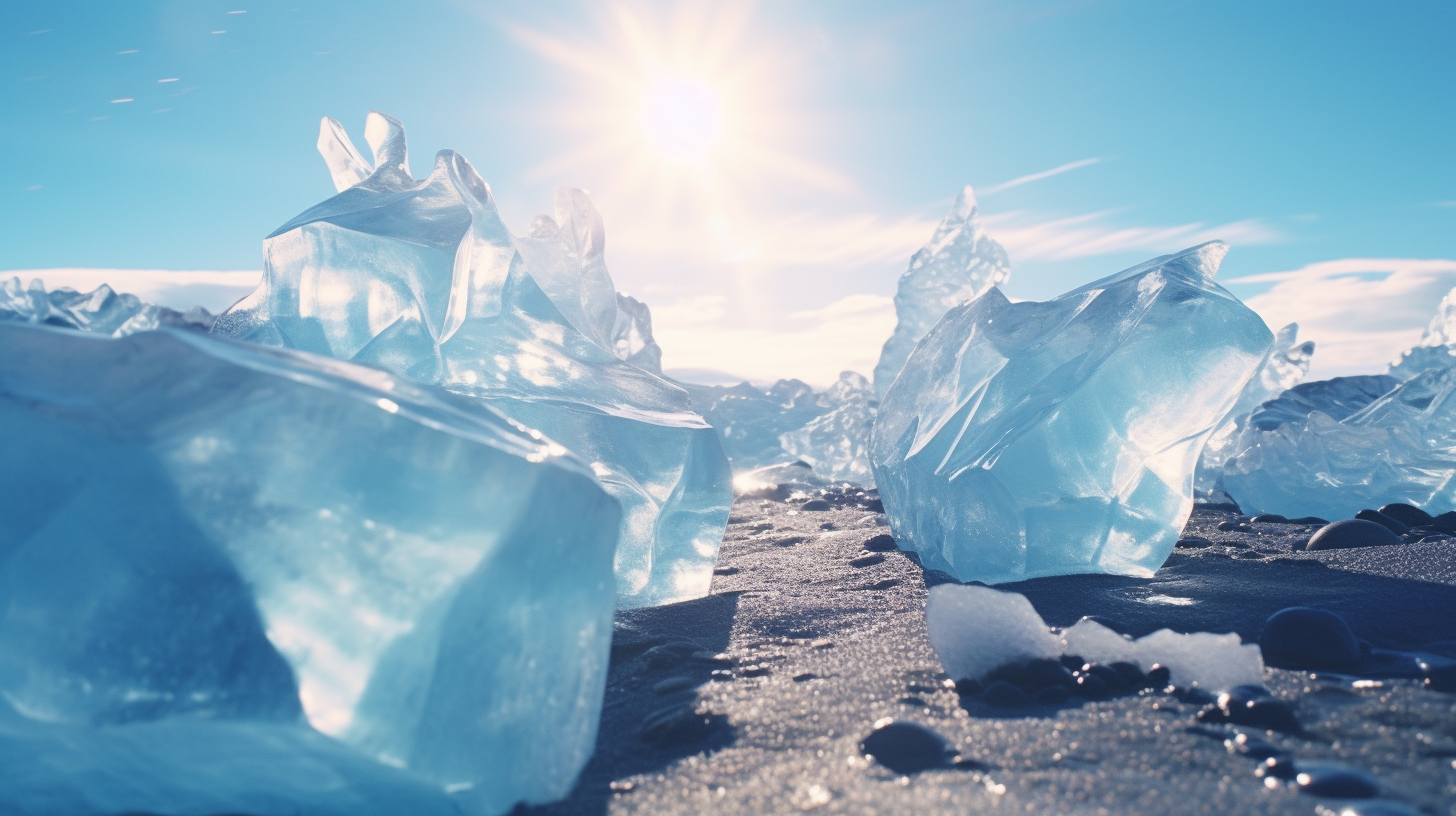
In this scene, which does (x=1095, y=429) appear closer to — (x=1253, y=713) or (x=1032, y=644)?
(x=1032, y=644)

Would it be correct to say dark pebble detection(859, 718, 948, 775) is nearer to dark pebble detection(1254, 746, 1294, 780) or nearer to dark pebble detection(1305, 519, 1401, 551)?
dark pebble detection(1254, 746, 1294, 780)

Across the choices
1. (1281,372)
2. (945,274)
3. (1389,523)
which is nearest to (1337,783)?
(1389,523)

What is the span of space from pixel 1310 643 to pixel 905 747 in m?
1.09

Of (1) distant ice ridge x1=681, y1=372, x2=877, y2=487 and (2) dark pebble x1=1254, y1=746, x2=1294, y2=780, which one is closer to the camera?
(2) dark pebble x1=1254, y1=746, x2=1294, y2=780

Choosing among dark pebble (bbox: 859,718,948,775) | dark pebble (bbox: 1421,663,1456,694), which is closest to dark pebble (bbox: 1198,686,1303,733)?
dark pebble (bbox: 1421,663,1456,694)

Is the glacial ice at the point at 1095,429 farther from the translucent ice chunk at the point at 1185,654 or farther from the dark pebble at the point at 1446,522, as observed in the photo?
the dark pebble at the point at 1446,522

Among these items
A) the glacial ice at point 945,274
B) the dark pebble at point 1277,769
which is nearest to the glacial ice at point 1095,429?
the dark pebble at point 1277,769

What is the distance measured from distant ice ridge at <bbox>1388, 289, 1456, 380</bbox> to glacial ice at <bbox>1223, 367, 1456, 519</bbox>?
→ 15.3 feet

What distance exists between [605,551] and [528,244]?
3.11 metres

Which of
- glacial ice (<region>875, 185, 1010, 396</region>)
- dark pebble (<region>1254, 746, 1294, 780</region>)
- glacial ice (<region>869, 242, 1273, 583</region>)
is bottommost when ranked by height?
dark pebble (<region>1254, 746, 1294, 780</region>)

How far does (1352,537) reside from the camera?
12.9ft

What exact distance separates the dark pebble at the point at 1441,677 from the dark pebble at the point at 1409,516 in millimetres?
3654

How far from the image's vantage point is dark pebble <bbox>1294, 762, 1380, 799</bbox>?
1298mm

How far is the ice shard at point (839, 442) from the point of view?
1391 centimetres
